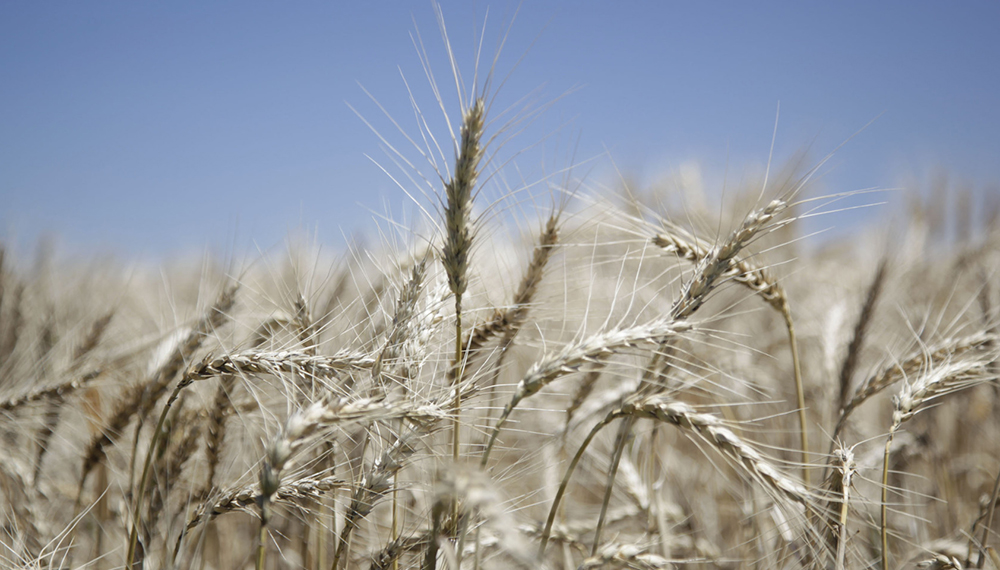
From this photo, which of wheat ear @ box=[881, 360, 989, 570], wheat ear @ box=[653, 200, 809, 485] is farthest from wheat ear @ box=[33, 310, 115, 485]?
wheat ear @ box=[881, 360, 989, 570]

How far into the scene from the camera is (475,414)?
1.94 metres

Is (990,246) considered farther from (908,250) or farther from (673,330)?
(673,330)

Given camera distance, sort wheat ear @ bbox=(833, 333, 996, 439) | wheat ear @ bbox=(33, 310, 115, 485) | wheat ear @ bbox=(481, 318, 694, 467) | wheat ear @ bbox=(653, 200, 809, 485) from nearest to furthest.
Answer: wheat ear @ bbox=(481, 318, 694, 467) → wheat ear @ bbox=(653, 200, 809, 485) → wheat ear @ bbox=(833, 333, 996, 439) → wheat ear @ bbox=(33, 310, 115, 485)

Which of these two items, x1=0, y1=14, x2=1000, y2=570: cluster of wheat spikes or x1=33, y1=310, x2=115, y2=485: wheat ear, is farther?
x1=33, y1=310, x2=115, y2=485: wheat ear

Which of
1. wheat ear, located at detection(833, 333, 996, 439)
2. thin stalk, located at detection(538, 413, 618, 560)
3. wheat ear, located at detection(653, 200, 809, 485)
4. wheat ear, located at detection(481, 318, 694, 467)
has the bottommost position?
thin stalk, located at detection(538, 413, 618, 560)

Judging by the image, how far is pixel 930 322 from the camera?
3123mm

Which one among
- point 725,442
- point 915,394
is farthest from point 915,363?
point 725,442

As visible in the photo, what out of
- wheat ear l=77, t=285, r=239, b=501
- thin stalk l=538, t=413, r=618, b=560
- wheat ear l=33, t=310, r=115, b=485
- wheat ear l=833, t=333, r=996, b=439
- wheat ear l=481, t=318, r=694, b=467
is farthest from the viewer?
wheat ear l=33, t=310, r=115, b=485

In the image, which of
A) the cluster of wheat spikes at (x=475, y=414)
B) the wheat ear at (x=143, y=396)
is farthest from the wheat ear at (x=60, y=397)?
the wheat ear at (x=143, y=396)

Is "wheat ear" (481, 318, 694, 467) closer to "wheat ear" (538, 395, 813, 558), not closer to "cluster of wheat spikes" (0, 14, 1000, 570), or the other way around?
"cluster of wheat spikes" (0, 14, 1000, 570)

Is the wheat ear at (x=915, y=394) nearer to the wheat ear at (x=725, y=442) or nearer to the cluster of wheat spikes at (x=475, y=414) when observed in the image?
the cluster of wheat spikes at (x=475, y=414)

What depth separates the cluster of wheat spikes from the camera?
114cm

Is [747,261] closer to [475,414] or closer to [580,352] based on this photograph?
[580,352]

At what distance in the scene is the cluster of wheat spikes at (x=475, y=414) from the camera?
1136 millimetres
